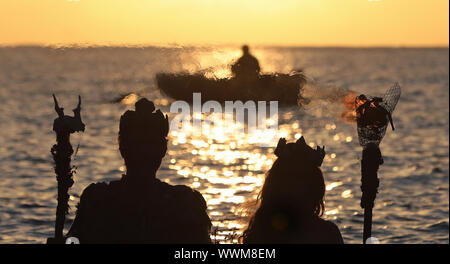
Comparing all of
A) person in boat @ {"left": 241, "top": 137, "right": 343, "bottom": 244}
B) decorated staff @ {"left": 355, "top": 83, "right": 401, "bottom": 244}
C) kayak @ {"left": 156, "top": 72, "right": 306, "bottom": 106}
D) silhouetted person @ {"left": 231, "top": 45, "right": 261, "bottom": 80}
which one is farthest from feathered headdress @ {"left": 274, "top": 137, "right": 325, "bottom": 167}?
silhouetted person @ {"left": 231, "top": 45, "right": 261, "bottom": 80}

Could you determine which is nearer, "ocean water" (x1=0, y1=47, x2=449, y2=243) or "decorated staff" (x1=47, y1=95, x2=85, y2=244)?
"decorated staff" (x1=47, y1=95, x2=85, y2=244)

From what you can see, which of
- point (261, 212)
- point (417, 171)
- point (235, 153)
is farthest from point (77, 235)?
point (235, 153)

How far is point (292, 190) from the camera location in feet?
19.3

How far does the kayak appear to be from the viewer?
8578 mm

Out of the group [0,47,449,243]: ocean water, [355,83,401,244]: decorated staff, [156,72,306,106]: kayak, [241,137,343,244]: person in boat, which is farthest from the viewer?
[0,47,449,243]: ocean water

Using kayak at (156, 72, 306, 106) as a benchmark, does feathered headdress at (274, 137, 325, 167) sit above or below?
below

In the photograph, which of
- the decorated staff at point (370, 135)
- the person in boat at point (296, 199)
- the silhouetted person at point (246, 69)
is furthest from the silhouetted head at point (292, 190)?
the silhouetted person at point (246, 69)

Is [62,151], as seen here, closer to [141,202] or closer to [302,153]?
[141,202]

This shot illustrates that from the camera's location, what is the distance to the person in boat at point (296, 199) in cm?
593

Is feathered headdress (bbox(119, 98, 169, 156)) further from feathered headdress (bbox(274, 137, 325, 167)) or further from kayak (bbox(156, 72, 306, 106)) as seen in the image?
kayak (bbox(156, 72, 306, 106))

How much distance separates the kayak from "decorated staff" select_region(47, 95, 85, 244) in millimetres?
2579

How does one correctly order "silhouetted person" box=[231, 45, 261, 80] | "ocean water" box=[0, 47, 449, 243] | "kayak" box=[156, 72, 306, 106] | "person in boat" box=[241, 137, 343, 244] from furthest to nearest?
"ocean water" box=[0, 47, 449, 243]
"silhouetted person" box=[231, 45, 261, 80]
"kayak" box=[156, 72, 306, 106]
"person in boat" box=[241, 137, 343, 244]

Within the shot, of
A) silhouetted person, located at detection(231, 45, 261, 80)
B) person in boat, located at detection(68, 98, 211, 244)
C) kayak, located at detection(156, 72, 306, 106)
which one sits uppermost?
silhouetted person, located at detection(231, 45, 261, 80)
